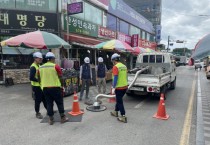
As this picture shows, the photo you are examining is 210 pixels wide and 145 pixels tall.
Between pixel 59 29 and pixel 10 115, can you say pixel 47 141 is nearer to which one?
pixel 10 115

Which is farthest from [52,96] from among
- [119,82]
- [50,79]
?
[119,82]

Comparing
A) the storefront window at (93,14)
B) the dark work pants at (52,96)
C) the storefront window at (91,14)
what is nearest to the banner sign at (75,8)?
the storefront window at (91,14)

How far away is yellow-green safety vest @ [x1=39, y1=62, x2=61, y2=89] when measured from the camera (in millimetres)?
5219

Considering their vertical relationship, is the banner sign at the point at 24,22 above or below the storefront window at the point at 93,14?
below

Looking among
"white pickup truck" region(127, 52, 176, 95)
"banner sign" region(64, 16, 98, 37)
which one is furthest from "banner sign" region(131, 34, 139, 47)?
"white pickup truck" region(127, 52, 176, 95)

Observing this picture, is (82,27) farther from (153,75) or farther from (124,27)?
(124,27)

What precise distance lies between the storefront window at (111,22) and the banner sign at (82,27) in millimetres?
3495

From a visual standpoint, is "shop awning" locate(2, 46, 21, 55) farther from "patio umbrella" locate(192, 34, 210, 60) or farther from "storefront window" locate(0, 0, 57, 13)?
"patio umbrella" locate(192, 34, 210, 60)

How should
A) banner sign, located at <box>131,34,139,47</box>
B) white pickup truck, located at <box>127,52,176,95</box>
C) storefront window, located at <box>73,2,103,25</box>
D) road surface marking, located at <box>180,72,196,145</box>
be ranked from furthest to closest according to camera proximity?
1. banner sign, located at <box>131,34,139,47</box>
2. storefront window, located at <box>73,2,103,25</box>
3. white pickup truck, located at <box>127,52,176,95</box>
4. road surface marking, located at <box>180,72,196,145</box>

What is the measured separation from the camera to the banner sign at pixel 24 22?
1206cm

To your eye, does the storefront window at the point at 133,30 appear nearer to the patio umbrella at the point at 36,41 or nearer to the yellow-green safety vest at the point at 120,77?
the patio umbrella at the point at 36,41

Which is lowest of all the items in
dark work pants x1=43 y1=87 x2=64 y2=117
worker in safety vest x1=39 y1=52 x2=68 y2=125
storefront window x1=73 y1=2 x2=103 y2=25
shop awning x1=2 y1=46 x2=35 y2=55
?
dark work pants x1=43 y1=87 x2=64 y2=117

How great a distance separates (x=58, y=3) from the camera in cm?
1342

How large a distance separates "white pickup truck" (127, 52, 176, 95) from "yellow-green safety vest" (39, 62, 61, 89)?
12.5ft
